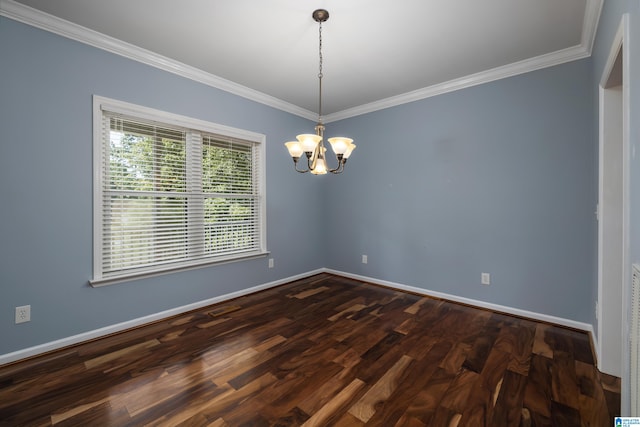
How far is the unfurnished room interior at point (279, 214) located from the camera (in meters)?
1.74

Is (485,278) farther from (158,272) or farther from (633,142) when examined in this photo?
(158,272)

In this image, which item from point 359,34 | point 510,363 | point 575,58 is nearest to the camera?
point 510,363

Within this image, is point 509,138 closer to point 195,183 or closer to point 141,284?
point 195,183

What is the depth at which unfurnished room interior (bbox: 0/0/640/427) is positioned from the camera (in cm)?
174

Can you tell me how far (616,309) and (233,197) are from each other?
3.66 metres

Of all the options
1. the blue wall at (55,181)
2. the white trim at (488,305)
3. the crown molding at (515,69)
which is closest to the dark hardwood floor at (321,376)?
the white trim at (488,305)

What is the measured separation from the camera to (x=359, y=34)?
244cm

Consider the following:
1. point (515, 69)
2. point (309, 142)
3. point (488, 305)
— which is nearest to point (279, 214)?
point (309, 142)

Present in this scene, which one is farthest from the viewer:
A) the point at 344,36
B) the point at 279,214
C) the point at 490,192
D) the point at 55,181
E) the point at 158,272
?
the point at 279,214

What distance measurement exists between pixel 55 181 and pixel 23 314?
1064mm

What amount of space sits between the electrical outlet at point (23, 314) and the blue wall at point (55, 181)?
0.03m

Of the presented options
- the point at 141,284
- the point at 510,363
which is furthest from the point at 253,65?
the point at 510,363

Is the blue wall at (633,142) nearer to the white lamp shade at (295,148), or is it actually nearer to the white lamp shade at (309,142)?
the white lamp shade at (309,142)

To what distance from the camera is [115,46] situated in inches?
99.0
